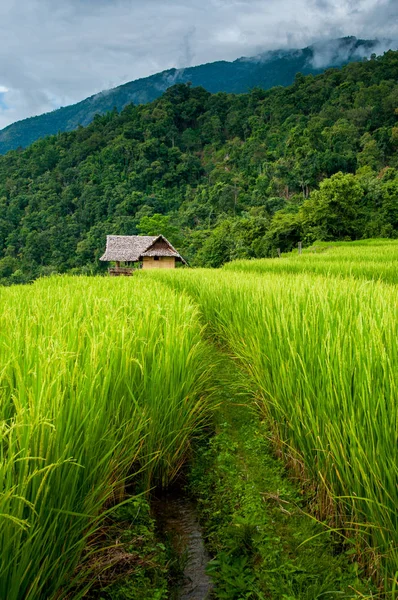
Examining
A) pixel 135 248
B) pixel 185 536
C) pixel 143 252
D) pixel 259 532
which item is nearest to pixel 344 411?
pixel 259 532

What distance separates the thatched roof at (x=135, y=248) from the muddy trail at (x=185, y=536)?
28.6 metres

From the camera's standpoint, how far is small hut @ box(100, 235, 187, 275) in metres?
30.5

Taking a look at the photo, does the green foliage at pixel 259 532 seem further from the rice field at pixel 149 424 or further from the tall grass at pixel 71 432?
the tall grass at pixel 71 432

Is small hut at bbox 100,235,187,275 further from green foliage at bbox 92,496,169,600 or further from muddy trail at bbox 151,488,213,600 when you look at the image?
green foliage at bbox 92,496,169,600

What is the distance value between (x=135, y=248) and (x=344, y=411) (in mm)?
32552

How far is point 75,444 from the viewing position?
3.83 feet

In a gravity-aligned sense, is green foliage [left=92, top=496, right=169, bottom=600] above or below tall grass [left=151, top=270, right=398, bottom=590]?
below

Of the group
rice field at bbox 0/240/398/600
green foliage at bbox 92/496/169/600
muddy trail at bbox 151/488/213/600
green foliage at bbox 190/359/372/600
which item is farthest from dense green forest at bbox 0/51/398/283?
green foliage at bbox 92/496/169/600

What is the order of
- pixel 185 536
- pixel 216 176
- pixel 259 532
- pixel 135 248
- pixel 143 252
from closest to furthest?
pixel 259 532 < pixel 185 536 < pixel 143 252 < pixel 135 248 < pixel 216 176

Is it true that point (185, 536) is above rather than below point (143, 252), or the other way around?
below

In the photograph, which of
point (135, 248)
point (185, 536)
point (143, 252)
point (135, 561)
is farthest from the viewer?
point (135, 248)

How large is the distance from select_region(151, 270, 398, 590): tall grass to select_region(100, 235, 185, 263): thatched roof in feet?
→ 92.6

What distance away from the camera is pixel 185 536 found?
1.64 m

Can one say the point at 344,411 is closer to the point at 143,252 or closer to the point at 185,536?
the point at 185,536
